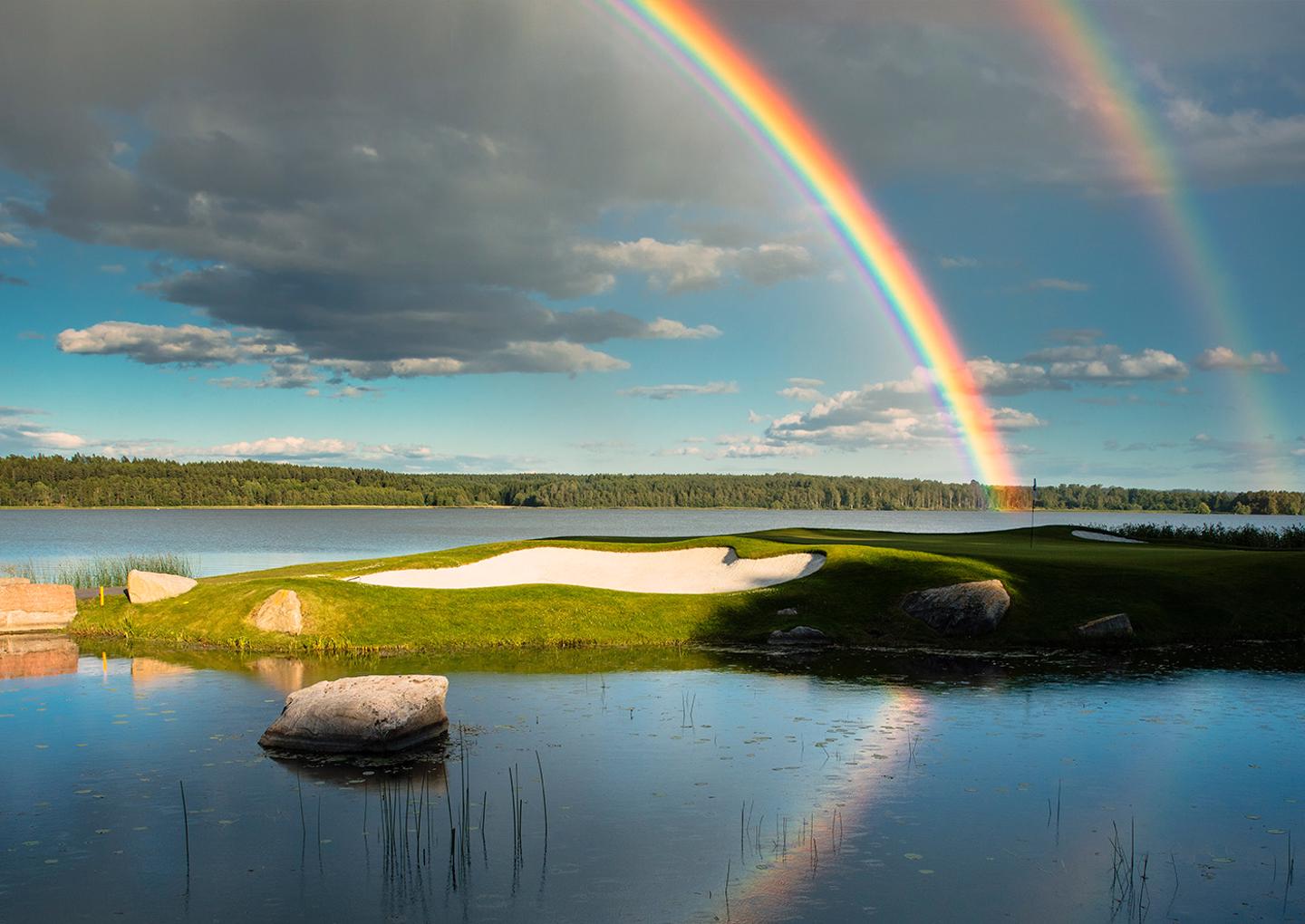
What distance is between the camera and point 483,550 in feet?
132

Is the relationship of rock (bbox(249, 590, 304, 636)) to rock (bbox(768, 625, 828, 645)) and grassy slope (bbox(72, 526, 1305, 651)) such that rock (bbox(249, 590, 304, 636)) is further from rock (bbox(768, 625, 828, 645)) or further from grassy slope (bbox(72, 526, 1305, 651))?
rock (bbox(768, 625, 828, 645))

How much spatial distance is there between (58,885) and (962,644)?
2253 centimetres

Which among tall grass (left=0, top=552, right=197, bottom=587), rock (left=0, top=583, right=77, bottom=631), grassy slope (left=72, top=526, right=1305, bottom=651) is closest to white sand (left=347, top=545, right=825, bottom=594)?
grassy slope (left=72, top=526, right=1305, bottom=651)

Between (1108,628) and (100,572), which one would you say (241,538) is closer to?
(100,572)

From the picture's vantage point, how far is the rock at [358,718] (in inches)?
667

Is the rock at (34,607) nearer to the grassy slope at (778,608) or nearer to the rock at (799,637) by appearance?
the grassy slope at (778,608)

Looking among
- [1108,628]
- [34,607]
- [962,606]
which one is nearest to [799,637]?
[962,606]

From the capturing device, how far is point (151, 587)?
3256cm

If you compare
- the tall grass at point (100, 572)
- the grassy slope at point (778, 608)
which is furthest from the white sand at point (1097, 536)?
the tall grass at point (100, 572)

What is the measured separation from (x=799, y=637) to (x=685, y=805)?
15072mm

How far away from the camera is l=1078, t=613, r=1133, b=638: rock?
28.4 meters

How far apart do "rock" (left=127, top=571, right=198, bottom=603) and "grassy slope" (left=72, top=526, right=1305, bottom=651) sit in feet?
1.65

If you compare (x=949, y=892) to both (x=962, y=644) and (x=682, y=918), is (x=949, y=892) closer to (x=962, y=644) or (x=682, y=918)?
(x=682, y=918)

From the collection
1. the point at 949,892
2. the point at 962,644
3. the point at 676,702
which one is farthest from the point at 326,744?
the point at 962,644
